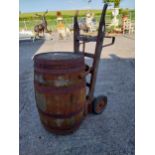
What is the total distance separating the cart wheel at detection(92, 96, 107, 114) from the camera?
3.00m

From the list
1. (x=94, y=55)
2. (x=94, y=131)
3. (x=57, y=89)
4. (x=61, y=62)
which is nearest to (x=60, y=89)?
(x=57, y=89)

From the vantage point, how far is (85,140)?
253 cm

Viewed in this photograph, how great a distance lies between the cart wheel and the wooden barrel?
498 millimetres

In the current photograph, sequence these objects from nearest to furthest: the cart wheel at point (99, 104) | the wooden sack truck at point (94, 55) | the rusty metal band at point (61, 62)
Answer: the rusty metal band at point (61, 62), the wooden sack truck at point (94, 55), the cart wheel at point (99, 104)

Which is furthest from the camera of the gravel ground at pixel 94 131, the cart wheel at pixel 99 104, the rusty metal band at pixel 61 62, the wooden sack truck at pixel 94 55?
the cart wheel at pixel 99 104

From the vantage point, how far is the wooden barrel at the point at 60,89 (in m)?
2.21

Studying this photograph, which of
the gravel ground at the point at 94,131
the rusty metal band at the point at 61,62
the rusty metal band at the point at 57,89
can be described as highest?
the rusty metal band at the point at 61,62

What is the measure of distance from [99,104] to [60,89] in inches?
37.9

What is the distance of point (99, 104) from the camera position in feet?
10.0

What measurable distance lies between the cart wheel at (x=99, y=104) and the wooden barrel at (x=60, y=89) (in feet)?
1.63

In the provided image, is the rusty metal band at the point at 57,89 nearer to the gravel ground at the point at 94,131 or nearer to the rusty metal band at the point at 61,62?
the rusty metal band at the point at 61,62

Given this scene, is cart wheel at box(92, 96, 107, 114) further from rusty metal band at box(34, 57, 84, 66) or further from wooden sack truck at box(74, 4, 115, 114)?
rusty metal band at box(34, 57, 84, 66)

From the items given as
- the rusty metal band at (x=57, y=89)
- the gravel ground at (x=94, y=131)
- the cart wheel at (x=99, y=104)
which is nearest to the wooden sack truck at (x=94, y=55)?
the cart wheel at (x=99, y=104)

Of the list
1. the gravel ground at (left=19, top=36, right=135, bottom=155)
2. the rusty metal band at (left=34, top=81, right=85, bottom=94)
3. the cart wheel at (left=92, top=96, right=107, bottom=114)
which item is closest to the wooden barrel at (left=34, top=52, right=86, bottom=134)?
the rusty metal band at (left=34, top=81, right=85, bottom=94)
